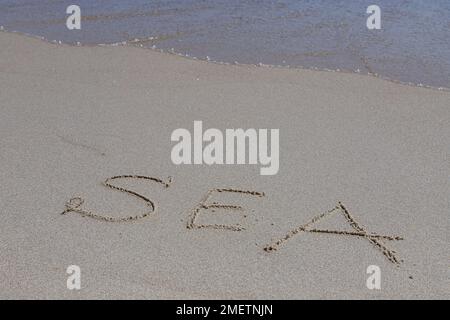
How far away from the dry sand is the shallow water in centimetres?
78

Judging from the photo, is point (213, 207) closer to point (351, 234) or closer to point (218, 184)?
point (218, 184)

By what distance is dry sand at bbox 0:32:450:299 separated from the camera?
2908 millimetres

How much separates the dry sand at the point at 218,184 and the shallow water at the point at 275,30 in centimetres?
78

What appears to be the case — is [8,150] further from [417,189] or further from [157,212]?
[417,189]

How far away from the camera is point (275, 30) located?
7648 mm

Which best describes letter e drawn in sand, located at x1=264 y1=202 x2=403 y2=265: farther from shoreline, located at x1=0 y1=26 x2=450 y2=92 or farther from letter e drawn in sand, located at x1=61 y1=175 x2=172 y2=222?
shoreline, located at x1=0 y1=26 x2=450 y2=92

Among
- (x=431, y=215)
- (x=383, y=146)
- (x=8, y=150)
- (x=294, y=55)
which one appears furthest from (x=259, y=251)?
(x=294, y=55)

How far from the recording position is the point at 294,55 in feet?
22.1

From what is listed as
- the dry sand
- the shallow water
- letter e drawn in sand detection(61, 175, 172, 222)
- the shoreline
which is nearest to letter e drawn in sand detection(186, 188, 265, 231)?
the dry sand

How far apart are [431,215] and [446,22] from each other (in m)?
5.06

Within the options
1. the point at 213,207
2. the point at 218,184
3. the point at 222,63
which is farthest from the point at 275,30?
the point at 213,207

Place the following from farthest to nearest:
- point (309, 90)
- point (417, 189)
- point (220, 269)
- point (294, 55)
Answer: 1. point (294, 55)
2. point (309, 90)
3. point (417, 189)
4. point (220, 269)

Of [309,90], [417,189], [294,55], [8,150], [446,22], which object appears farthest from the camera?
[446,22]
